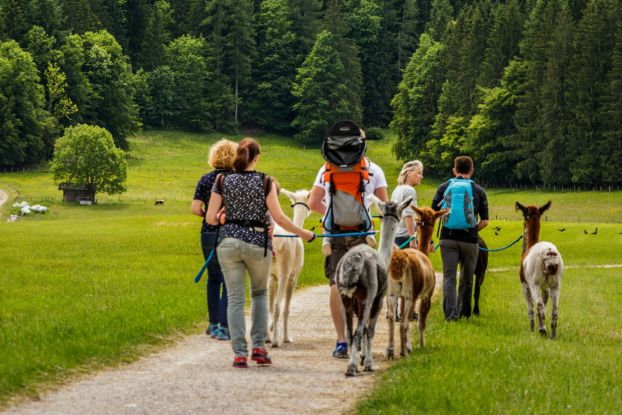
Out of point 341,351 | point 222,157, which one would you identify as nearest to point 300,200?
point 222,157

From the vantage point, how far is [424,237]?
13.6 m

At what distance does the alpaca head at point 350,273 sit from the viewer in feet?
35.8

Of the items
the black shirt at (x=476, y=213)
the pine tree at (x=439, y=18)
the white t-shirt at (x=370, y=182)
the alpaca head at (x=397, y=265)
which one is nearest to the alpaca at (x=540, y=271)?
the black shirt at (x=476, y=213)

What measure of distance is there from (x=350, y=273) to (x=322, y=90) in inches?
5002

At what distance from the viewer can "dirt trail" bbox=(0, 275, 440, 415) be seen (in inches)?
365

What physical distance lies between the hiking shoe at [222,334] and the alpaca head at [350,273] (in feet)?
11.5

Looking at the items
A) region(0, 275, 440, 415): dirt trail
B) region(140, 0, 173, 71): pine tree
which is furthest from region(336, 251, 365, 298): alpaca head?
region(140, 0, 173, 71): pine tree

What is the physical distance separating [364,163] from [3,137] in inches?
3669

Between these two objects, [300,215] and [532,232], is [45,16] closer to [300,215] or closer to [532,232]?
[532,232]

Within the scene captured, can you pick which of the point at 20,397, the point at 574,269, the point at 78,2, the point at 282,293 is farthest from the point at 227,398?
the point at 78,2

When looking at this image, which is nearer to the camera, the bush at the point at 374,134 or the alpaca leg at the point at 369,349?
the alpaca leg at the point at 369,349

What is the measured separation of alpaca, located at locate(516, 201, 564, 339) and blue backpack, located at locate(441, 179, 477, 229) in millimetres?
747

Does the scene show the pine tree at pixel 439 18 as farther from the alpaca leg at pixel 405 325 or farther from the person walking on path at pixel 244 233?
the person walking on path at pixel 244 233

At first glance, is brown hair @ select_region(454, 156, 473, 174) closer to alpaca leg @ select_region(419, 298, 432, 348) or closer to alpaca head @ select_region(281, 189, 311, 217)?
alpaca head @ select_region(281, 189, 311, 217)
